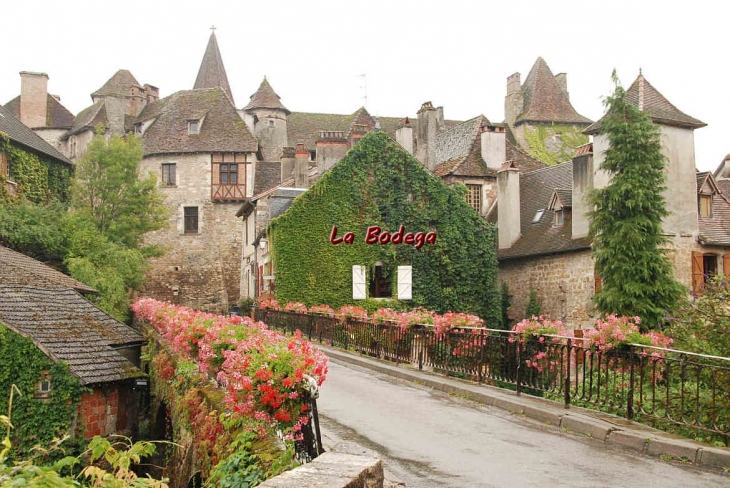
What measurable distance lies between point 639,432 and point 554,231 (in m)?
21.8

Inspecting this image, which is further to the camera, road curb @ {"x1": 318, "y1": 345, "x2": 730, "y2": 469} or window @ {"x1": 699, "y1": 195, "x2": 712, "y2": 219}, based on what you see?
window @ {"x1": 699, "y1": 195, "x2": 712, "y2": 219}

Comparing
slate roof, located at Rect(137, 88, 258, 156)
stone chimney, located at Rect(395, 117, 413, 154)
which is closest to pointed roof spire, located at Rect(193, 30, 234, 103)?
slate roof, located at Rect(137, 88, 258, 156)

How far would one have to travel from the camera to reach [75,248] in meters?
34.6

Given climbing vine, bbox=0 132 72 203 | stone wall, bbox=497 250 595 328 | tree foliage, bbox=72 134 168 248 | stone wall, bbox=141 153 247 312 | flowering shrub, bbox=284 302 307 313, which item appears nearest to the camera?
flowering shrub, bbox=284 302 307 313

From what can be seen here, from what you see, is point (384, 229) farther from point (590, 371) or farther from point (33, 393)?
point (590, 371)

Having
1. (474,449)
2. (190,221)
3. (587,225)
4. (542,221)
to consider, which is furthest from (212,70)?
(474,449)

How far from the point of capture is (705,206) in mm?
26969

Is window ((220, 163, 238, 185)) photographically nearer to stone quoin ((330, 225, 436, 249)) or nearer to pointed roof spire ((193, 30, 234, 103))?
pointed roof spire ((193, 30, 234, 103))

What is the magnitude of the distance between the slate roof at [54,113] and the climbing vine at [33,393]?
3486cm

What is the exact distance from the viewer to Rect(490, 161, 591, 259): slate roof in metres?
28.4

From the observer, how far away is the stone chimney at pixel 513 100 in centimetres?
5344

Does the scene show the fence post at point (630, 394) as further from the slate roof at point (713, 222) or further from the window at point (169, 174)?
the window at point (169, 174)

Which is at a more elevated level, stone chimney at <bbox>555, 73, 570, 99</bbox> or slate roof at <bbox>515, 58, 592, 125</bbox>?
stone chimney at <bbox>555, 73, 570, 99</bbox>

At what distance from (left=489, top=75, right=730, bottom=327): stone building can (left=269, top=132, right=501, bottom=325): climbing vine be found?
2033 millimetres
